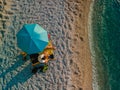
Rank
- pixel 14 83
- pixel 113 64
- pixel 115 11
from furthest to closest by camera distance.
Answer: pixel 115 11
pixel 113 64
pixel 14 83

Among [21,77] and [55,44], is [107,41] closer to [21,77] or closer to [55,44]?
[55,44]

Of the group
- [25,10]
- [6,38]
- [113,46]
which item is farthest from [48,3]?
[113,46]

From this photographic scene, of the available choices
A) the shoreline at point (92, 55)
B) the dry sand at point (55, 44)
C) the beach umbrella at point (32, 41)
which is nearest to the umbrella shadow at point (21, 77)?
the dry sand at point (55, 44)

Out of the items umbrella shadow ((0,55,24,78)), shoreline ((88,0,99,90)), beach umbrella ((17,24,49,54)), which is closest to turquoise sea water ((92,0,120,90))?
shoreline ((88,0,99,90))

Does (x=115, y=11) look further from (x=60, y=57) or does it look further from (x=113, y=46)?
(x=60, y=57)

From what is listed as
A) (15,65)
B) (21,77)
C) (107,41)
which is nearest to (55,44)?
(15,65)

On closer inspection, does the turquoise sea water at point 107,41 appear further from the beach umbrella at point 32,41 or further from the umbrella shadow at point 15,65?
the umbrella shadow at point 15,65
